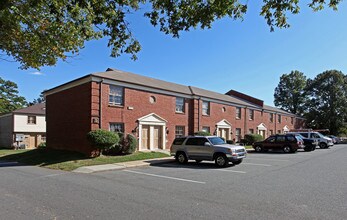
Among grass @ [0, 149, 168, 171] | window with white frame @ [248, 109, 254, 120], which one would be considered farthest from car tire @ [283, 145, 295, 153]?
window with white frame @ [248, 109, 254, 120]

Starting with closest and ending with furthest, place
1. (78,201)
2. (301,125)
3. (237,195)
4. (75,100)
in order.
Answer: (78,201)
(237,195)
(75,100)
(301,125)

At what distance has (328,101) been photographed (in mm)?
63500

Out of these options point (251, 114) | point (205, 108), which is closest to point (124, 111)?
point (205, 108)

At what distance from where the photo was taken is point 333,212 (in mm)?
6270

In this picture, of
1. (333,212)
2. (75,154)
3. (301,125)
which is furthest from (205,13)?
(301,125)

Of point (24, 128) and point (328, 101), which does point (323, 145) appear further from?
point (24, 128)

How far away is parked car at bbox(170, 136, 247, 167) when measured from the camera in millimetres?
14727

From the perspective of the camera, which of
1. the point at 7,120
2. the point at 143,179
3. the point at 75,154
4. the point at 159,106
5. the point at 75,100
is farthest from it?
the point at 7,120

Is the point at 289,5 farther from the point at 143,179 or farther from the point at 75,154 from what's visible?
the point at 75,154

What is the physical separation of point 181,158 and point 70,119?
966cm

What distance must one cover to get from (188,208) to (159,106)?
17.5 meters

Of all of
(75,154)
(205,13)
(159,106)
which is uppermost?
(205,13)

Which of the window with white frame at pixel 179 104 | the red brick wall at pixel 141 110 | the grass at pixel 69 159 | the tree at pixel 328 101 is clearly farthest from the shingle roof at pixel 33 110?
the tree at pixel 328 101

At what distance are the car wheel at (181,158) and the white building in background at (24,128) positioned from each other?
28.8m
